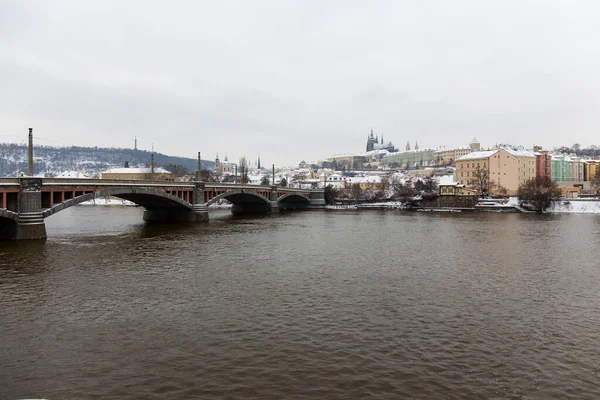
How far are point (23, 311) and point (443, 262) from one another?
22357 mm

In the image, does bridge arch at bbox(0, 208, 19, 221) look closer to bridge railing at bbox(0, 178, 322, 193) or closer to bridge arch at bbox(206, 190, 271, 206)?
bridge railing at bbox(0, 178, 322, 193)

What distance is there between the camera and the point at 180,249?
3250 centimetres

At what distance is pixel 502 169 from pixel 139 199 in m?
92.7

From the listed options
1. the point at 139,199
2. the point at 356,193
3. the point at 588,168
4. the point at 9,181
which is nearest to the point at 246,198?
the point at 139,199

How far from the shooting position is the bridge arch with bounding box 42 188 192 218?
124ft

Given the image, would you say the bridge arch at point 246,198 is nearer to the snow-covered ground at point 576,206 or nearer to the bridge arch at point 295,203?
the bridge arch at point 295,203

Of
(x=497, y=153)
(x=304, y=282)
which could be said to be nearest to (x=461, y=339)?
(x=304, y=282)

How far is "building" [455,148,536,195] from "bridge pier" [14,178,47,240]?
98585mm

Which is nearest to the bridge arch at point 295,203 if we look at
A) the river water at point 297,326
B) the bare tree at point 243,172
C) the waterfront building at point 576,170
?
the bare tree at point 243,172

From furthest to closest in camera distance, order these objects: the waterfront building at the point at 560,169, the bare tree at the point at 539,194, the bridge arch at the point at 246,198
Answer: the waterfront building at the point at 560,169 → the bare tree at the point at 539,194 → the bridge arch at the point at 246,198

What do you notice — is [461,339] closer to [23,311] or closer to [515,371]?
[515,371]

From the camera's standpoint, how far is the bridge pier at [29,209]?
111 feet

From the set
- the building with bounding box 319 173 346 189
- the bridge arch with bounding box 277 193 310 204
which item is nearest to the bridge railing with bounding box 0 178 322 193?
the bridge arch with bounding box 277 193 310 204

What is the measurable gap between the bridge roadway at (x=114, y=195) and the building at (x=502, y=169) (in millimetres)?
58930
